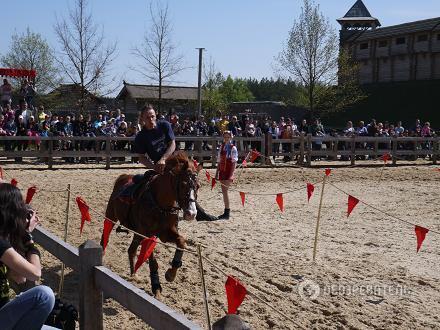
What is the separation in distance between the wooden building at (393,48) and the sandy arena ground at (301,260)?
3636cm

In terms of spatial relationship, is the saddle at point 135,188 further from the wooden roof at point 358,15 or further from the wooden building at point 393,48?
the wooden roof at point 358,15

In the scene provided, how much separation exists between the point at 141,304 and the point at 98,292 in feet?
2.27

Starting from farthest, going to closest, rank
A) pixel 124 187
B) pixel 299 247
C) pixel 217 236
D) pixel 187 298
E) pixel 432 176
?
pixel 432 176 < pixel 217 236 < pixel 299 247 < pixel 124 187 < pixel 187 298

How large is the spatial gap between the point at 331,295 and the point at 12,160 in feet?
57.7

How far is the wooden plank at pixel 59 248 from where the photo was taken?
Result: 15.7ft

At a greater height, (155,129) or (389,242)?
(155,129)

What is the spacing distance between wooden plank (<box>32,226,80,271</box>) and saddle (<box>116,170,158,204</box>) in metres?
2.19

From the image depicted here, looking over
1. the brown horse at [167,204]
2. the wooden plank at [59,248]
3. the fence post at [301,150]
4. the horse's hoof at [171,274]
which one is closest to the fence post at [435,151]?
the fence post at [301,150]

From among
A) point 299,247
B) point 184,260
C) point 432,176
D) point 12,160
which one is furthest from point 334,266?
point 12,160

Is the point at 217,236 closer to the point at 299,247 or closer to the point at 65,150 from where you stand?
the point at 299,247

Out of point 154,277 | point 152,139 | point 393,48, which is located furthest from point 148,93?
point 154,277

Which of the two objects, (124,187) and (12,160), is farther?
(12,160)

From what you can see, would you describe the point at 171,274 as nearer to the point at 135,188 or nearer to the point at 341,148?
the point at 135,188

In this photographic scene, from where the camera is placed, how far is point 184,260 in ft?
29.0
